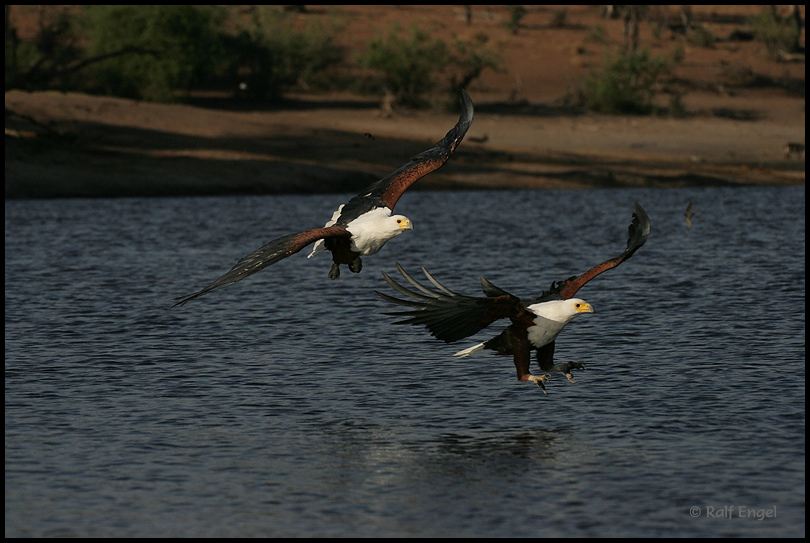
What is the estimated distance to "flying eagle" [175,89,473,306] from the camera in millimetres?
11711

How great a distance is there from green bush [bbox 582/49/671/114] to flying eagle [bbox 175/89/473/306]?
43.8 meters

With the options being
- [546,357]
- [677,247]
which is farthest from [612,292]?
[546,357]

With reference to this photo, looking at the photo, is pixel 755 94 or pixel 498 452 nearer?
pixel 498 452

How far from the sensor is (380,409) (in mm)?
13688

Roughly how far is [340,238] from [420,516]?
4.38 m

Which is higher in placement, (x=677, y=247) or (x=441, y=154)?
(x=441, y=154)

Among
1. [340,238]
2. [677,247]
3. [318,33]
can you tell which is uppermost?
[318,33]

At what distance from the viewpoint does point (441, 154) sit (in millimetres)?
15422

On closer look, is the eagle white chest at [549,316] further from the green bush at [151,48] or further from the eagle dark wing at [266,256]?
the green bush at [151,48]

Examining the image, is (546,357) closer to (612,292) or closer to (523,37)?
(612,292)

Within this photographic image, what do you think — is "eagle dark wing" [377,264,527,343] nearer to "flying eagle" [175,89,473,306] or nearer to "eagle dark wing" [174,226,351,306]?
"eagle dark wing" [174,226,351,306]

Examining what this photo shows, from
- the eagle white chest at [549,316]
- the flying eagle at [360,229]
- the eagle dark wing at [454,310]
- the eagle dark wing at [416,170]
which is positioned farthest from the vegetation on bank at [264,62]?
the eagle dark wing at [454,310]

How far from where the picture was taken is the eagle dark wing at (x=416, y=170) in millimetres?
14586

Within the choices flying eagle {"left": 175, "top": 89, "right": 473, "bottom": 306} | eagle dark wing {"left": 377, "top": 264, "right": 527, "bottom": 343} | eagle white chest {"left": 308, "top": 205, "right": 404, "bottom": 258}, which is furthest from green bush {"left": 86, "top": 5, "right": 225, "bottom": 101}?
eagle dark wing {"left": 377, "top": 264, "right": 527, "bottom": 343}
